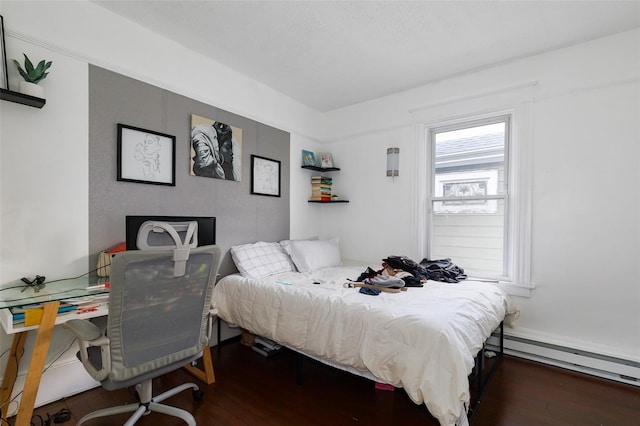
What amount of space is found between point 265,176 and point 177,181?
1.02 meters

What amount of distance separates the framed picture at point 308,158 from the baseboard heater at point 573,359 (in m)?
2.78

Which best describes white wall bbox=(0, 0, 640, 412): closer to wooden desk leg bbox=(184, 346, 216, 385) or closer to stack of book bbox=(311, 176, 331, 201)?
stack of book bbox=(311, 176, 331, 201)

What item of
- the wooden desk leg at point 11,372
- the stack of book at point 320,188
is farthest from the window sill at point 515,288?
the wooden desk leg at point 11,372

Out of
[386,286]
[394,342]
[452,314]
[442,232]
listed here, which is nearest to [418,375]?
[394,342]

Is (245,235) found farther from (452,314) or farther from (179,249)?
(452,314)

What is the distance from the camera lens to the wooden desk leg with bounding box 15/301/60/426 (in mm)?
1485

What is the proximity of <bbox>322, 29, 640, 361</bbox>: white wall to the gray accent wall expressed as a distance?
7.43ft

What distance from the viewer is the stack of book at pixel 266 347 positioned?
2744 mm

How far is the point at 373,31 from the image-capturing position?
243 cm

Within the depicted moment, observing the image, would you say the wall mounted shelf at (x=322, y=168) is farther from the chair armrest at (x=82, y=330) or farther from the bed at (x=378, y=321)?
the chair armrest at (x=82, y=330)

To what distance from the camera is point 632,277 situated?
237 centimetres

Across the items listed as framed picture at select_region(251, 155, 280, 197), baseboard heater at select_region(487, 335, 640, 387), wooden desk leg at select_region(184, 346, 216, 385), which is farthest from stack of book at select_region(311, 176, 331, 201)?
baseboard heater at select_region(487, 335, 640, 387)

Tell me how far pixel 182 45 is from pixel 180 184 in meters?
1.23

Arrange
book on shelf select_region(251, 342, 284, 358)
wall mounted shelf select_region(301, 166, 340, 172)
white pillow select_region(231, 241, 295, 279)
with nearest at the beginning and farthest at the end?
book on shelf select_region(251, 342, 284, 358), white pillow select_region(231, 241, 295, 279), wall mounted shelf select_region(301, 166, 340, 172)
